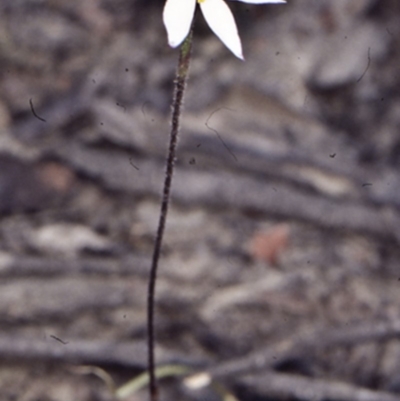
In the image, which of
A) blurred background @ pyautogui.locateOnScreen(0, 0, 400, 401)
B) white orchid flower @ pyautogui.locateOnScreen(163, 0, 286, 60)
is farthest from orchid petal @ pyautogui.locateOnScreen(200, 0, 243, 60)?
blurred background @ pyautogui.locateOnScreen(0, 0, 400, 401)

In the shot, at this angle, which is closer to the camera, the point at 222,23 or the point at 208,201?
the point at 222,23

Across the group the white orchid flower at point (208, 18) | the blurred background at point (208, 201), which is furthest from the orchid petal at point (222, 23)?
the blurred background at point (208, 201)

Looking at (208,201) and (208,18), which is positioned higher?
(208,18)

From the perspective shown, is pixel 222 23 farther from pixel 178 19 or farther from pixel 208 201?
pixel 208 201

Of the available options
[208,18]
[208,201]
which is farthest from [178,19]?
[208,201]

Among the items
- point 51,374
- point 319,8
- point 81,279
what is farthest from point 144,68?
point 51,374

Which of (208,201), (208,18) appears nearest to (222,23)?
(208,18)
